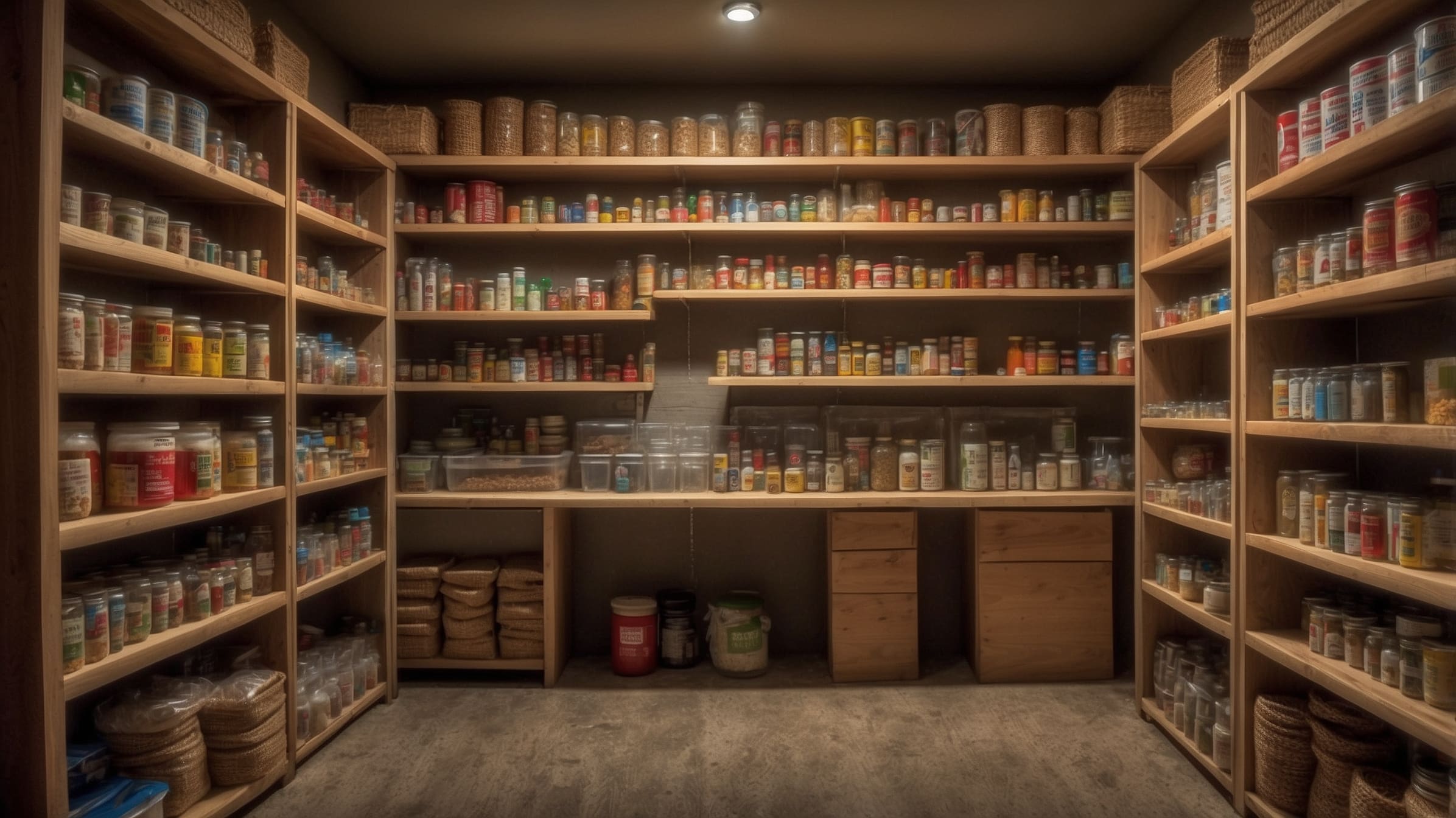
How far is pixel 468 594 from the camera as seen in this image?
353 cm

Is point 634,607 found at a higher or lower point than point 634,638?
higher

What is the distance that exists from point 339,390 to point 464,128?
4.58 ft

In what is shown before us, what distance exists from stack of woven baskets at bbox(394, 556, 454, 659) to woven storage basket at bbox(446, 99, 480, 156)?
6.49 feet

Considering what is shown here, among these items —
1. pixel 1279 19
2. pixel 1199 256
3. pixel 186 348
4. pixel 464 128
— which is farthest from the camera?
pixel 464 128

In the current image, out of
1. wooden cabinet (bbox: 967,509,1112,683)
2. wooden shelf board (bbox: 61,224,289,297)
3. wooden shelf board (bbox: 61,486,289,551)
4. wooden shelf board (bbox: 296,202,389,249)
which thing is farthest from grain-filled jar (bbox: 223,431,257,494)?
wooden cabinet (bbox: 967,509,1112,683)

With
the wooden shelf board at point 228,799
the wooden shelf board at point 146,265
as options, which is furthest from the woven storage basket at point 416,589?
the wooden shelf board at point 146,265

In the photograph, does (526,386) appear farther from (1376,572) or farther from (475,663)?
(1376,572)

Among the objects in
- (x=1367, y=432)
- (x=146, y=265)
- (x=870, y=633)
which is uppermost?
(x=146, y=265)

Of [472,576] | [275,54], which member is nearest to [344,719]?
[472,576]

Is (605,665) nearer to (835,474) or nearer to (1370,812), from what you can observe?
(835,474)

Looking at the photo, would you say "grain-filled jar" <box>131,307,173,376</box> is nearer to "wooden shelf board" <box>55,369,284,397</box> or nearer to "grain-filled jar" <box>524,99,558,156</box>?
"wooden shelf board" <box>55,369,284,397</box>

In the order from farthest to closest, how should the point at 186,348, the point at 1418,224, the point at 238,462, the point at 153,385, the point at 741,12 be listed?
1. the point at 741,12
2. the point at 238,462
3. the point at 186,348
4. the point at 153,385
5. the point at 1418,224

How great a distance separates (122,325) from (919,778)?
2788 mm

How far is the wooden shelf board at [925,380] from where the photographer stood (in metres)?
3.51
